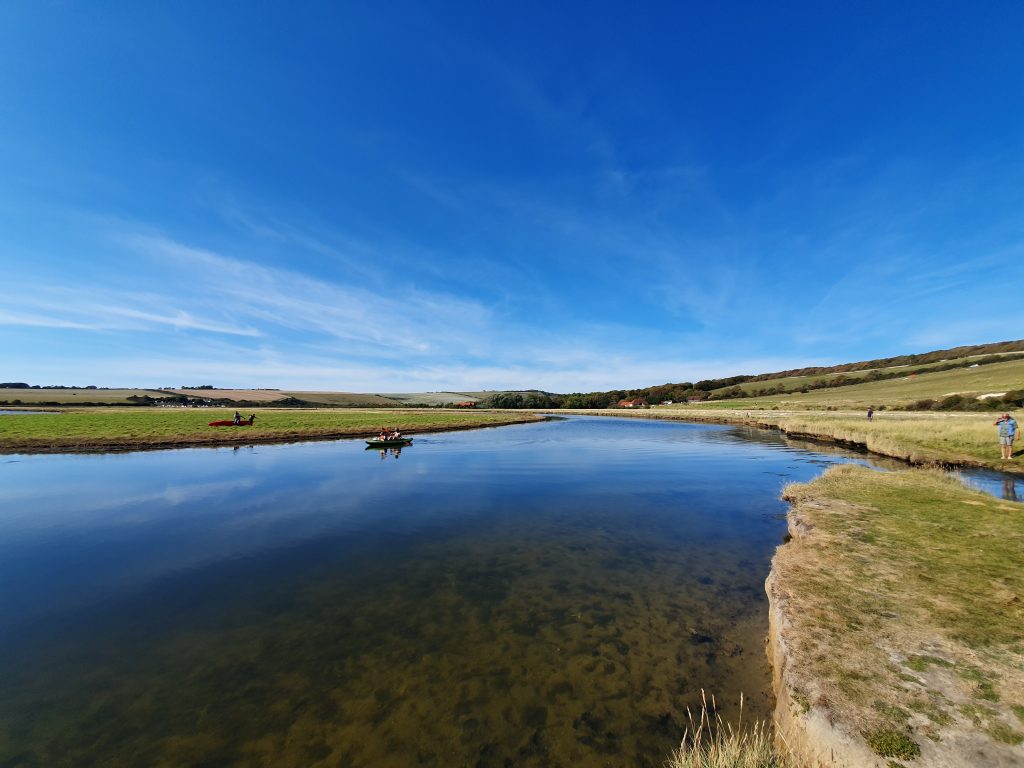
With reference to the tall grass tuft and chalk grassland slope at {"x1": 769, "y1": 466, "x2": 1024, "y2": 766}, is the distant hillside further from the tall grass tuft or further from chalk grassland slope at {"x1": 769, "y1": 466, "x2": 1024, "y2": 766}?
the tall grass tuft

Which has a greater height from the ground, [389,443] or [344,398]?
[344,398]

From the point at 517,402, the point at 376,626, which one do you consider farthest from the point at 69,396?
the point at 376,626

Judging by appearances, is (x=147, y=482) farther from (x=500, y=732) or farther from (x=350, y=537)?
(x=500, y=732)

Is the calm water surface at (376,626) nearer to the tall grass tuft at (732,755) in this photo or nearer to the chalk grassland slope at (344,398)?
the tall grass tuft at (732,755)

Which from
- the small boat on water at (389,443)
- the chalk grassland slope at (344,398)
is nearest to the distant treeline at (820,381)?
the chalk grassland slope at (344,398)

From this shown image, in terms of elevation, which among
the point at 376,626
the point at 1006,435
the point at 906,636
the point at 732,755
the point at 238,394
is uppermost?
the point at 238,394

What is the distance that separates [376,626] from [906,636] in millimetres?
8956

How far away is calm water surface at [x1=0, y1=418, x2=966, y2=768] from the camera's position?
5.86 metres

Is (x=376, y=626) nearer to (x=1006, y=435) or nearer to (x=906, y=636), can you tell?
(x=906, y=636)

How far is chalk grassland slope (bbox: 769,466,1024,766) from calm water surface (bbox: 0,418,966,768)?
118cm

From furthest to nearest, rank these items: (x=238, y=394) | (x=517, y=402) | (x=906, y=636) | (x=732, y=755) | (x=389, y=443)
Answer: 1. (x=517, y=402)
2. (x=238, y=394)
3. (x=389, y=443)
4. (x=906, y=636)
5. (x=732, y=755)

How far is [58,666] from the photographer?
7.51m

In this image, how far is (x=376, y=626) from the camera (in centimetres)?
868

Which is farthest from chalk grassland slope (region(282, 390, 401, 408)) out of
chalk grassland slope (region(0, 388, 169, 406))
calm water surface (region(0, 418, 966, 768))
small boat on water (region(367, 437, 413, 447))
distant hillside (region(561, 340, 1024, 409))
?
calm water surface (region(0, 418, 966, 768))
